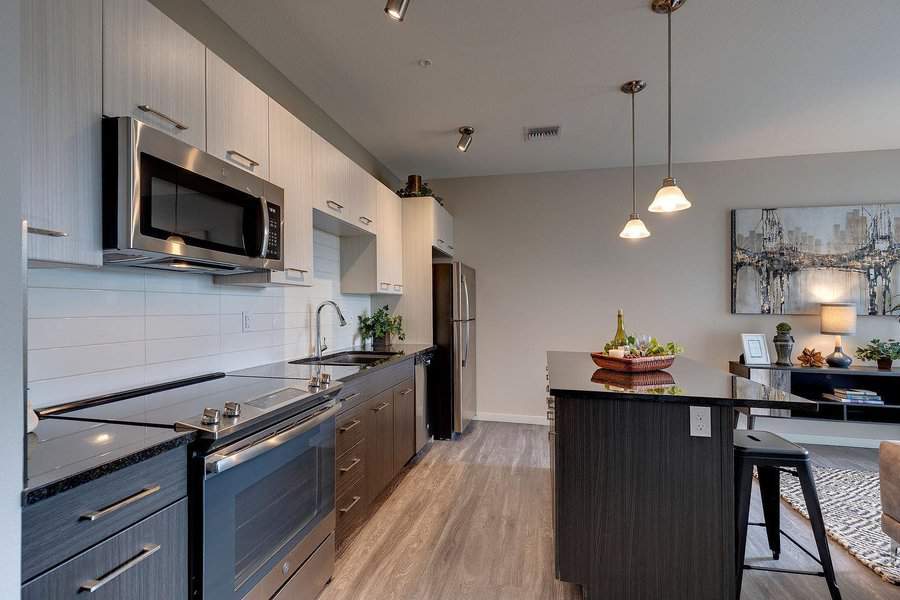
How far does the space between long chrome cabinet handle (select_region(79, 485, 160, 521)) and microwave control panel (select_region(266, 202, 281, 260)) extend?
1.11m

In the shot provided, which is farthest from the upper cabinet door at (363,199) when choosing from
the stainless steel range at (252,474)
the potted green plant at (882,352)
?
the potted green plant at (882,352)

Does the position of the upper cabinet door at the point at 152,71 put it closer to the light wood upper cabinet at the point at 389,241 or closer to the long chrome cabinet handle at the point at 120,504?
the long chrome cabinet handle at the point at 120,504

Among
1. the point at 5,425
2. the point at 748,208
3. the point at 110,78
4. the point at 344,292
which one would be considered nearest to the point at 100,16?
the point at 110,78

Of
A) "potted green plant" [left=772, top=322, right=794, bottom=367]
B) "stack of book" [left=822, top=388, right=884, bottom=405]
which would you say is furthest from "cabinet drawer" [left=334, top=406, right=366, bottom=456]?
"stack of book" [left=822, top=388, right=884, bottom=405]

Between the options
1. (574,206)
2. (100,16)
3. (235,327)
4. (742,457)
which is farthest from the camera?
(574,206)

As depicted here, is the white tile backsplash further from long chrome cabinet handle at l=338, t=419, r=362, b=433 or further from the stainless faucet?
long chrome cabinet handle at l=338, t=419, r=362, b=433

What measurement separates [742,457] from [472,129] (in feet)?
9.26

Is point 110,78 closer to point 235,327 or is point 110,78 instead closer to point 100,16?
point 100,16

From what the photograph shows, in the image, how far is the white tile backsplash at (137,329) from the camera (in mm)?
1375

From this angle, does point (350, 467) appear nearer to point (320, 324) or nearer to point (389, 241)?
point (320, 324)

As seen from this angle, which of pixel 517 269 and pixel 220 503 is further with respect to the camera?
pixel 517 269

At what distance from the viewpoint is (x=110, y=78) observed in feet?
4.16

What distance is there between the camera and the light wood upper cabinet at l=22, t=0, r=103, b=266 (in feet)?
3.51

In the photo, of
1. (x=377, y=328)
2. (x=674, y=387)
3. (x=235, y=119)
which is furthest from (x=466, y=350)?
(x=235, y=119)
